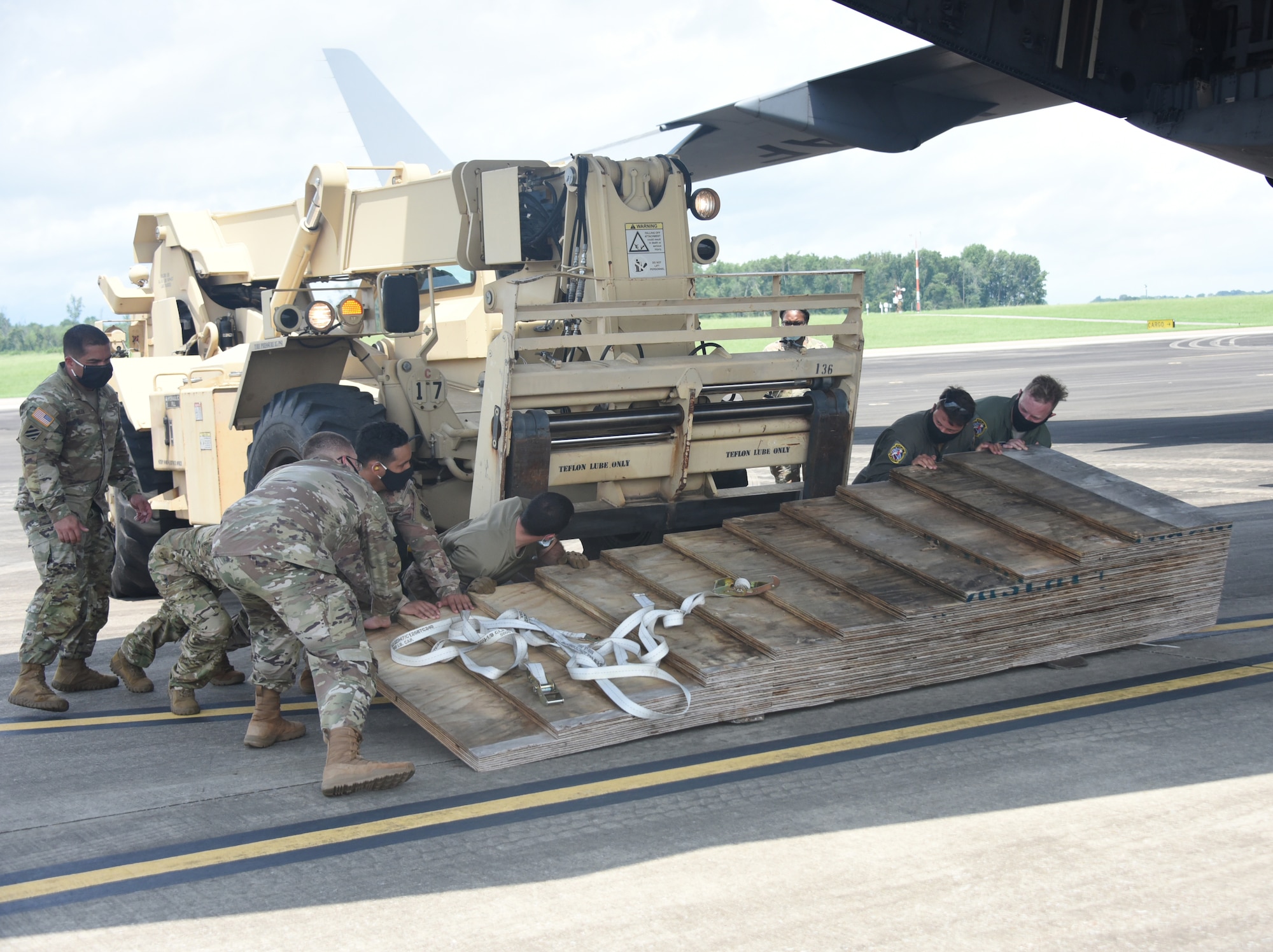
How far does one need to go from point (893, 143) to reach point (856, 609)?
8.82 metres

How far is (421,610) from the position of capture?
592 centimetres

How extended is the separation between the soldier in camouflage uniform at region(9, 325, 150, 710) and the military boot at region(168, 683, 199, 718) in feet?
2.24

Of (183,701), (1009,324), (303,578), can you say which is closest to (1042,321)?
(1009,324)

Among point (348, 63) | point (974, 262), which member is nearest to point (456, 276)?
point (348, 63)

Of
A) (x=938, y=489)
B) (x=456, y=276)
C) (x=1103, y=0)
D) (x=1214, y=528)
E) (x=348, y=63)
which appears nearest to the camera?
(x=1214, y=528)

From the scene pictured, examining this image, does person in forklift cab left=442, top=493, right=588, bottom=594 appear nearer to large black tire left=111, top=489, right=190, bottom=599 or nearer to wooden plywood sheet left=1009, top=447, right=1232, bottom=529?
wooden plywood sheet left=1009, top=447, right=1232, bottom=529

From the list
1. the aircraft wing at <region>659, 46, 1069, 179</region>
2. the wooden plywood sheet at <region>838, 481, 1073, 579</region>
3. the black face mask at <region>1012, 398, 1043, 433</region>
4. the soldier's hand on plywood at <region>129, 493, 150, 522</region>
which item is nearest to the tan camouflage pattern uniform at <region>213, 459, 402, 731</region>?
the soldier's hand on plywood at <region>129, 493, 150, 522</region>

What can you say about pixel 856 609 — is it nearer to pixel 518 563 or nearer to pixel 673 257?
pixel 518 563

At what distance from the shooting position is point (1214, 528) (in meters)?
6.27

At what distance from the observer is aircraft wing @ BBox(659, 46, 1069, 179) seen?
41.1 ft

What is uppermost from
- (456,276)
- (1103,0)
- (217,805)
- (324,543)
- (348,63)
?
(348,63)

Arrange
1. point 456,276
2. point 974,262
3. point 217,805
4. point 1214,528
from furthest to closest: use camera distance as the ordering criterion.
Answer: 1. point 974,262
2. point 456,276
3. point 1214,528
4. point 217,805

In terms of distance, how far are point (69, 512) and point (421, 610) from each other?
2.09 metres

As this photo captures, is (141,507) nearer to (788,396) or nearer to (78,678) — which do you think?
(78,678)
